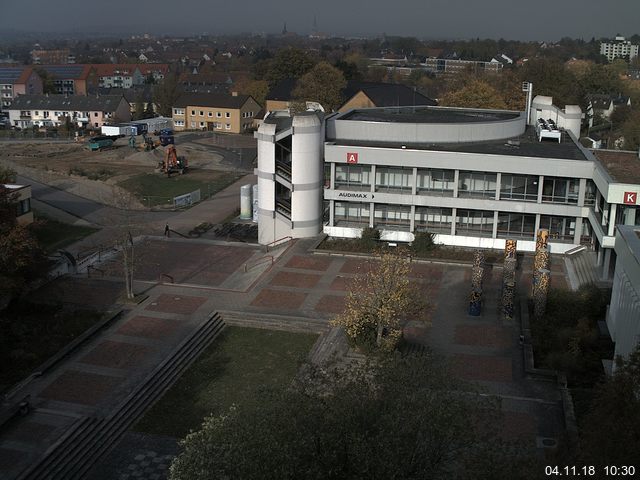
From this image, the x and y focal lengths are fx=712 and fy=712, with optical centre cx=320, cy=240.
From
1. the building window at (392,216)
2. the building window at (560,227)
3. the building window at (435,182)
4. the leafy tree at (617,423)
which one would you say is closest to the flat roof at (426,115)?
the building window at (435,182)

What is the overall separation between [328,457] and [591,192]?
30371 mm

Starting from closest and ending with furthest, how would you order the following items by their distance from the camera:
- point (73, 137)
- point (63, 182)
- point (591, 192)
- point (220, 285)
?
point (220, 285) < point (591, 192) < point (63, 182) < point (73, 137)

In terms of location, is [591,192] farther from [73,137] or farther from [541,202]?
[73,137]

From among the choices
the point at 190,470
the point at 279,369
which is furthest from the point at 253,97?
the point at 190,470

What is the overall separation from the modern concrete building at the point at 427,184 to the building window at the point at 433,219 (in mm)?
58

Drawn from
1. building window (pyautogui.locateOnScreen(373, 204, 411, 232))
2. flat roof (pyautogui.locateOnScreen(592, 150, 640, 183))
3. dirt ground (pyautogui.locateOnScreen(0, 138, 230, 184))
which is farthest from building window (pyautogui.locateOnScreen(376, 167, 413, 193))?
dirt ground (pyautogui.locateOnScreen(0, 138, 230, 184))

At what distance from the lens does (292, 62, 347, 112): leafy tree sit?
86.3 metres

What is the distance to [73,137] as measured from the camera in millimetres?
93250

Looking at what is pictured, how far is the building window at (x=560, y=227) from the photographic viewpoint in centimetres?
3959

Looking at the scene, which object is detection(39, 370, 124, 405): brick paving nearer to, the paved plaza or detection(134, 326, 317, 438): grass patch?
the paved plaza

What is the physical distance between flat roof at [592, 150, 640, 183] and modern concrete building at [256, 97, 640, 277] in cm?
31

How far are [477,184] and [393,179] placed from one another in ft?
15.7

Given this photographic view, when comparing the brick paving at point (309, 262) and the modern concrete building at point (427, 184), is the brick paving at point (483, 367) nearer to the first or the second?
the brick paving at point (309, 262)

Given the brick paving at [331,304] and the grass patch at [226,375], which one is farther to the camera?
the brick paving at [331,304]
